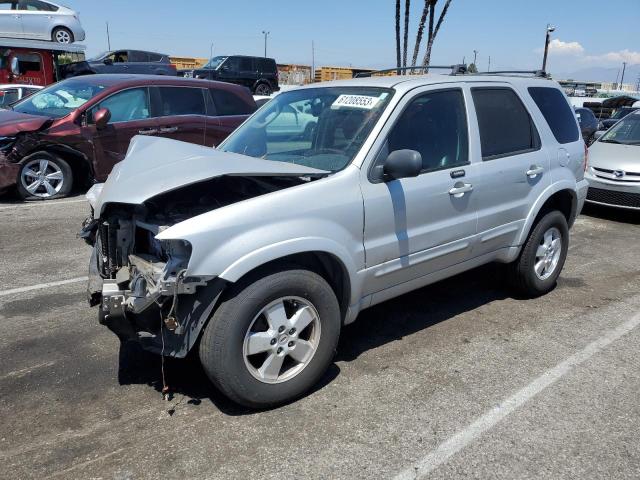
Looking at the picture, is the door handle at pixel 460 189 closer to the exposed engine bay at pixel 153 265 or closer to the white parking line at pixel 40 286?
the exposed engine bay at pixel 153 265

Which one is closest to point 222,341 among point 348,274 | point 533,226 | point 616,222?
point 348,274

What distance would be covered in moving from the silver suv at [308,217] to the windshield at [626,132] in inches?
227

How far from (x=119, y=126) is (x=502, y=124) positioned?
5869 mm

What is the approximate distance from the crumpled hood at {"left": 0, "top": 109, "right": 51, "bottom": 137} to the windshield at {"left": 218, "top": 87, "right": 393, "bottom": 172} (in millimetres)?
4786

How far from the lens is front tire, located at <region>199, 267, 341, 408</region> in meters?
2.87

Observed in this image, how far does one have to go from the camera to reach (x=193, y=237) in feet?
8.95

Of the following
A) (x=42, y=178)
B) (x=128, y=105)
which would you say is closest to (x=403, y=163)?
(x=128, y=105)

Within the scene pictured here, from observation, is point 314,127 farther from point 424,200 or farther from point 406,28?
point 406,28

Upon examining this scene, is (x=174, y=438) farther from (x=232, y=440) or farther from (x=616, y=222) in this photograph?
(x=616, y=222)

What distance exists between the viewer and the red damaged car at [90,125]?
781cm

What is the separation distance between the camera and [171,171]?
3139 millimetres

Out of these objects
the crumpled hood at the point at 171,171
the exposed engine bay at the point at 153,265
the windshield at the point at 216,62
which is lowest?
the exposed engine bay at the point at 153,265

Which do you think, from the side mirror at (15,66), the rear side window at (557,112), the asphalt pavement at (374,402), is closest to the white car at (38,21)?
the side mirror at (15,66)

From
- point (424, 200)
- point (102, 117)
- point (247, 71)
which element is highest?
point (247, 71)
